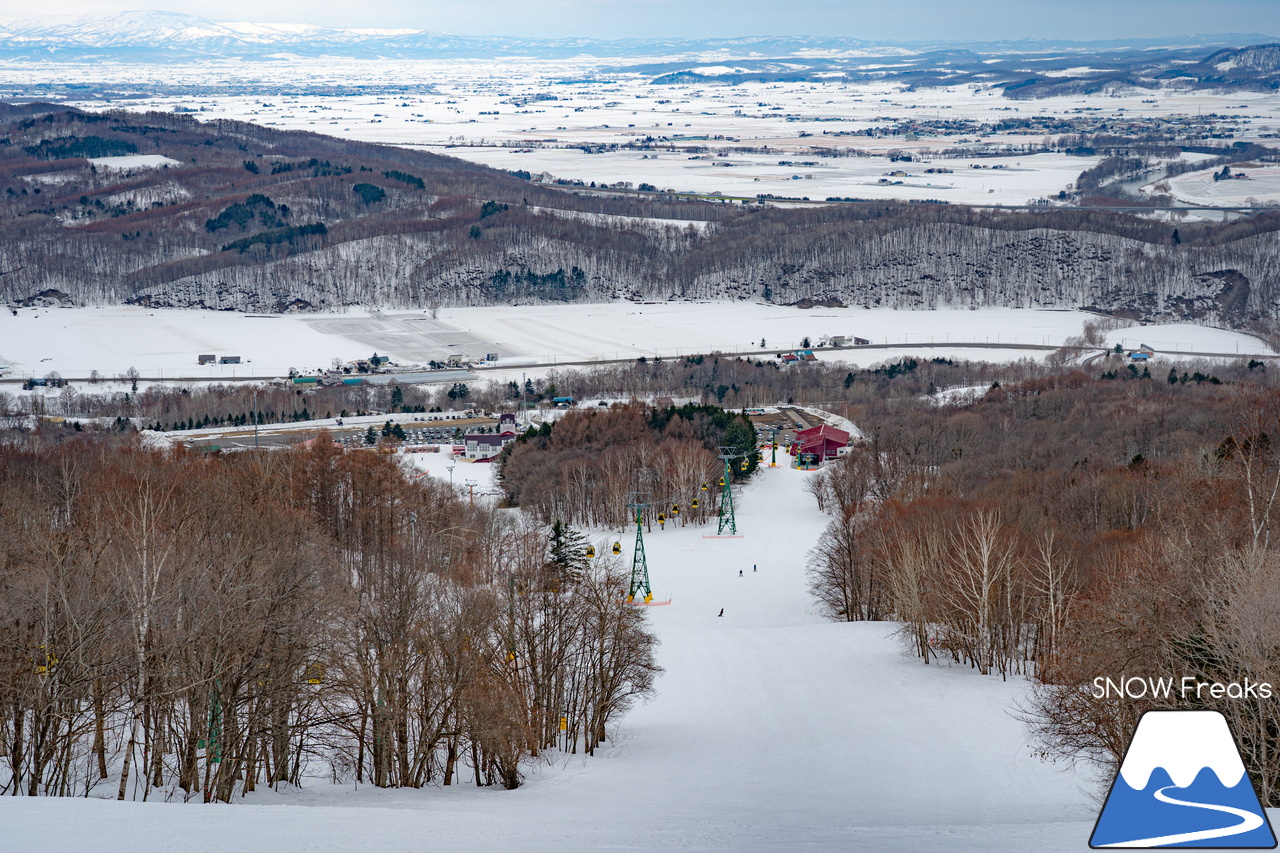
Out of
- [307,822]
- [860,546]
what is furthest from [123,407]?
[307,822]

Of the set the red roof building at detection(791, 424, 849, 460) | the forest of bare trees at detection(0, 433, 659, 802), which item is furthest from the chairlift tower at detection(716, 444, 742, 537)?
the forest of bare trees at detection(0, 433, 659, 802)

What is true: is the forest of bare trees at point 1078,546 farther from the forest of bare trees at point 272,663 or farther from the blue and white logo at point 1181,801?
the forest of bare trees at point 272,663

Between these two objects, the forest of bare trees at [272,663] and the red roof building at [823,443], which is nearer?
the forest of bare trees at [272,663]

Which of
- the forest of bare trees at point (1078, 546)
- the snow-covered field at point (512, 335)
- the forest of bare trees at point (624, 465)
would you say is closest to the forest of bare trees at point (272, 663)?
the forest of bare trees at point (1078, 546)

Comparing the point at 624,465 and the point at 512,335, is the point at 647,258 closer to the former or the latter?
the point at 512,335

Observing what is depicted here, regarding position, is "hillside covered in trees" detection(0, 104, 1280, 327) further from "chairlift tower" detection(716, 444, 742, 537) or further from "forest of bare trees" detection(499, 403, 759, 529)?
"chairlift tower" detection(716, 444, 742, 537)

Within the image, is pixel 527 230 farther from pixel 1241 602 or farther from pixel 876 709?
pixel 1241 602
